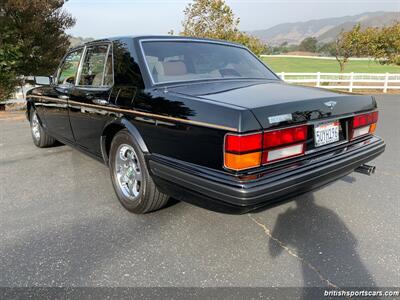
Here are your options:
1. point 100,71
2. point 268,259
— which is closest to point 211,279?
point 268,259

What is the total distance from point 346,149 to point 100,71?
2530 mm

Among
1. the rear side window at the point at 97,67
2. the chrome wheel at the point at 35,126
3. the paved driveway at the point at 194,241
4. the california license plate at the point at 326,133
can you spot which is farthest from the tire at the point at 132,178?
the chrome wheel at the point at 35,126

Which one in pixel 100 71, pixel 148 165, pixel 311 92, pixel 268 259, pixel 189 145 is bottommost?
pixel 268 259

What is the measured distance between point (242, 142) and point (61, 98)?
3.02 metres

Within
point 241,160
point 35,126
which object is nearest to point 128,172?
point 241,160

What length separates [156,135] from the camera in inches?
106

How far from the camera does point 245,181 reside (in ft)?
7.28

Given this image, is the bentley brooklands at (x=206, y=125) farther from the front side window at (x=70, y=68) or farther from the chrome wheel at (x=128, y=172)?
the front side window at (x=70, y=68)

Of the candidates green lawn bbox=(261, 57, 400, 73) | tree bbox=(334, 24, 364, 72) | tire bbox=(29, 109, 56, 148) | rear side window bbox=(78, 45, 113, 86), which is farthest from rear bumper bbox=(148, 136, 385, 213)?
green lawn bbox=(261, 57, 400, 73)

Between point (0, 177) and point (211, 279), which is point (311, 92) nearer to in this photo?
point (211, 279)

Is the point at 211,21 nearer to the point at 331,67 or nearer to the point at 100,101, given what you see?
the point at 100,101

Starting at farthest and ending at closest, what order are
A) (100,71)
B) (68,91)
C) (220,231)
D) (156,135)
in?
(68,91) → (100,71) → (220,231) → (156,135)

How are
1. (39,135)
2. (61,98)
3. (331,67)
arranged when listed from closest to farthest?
(61,98)
(39,135)
(331,67)

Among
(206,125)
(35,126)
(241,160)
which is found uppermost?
(206,125)
